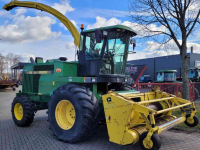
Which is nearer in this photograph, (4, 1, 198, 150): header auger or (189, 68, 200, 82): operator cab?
(4, 1, 198, 150): header auger

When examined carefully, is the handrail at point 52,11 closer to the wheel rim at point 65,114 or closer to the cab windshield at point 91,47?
the cab windshield at point 91,47

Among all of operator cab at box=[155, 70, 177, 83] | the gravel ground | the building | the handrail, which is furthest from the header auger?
the building

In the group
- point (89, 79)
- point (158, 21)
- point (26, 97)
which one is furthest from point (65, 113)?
point (158, 21)

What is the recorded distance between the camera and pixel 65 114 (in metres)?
5.55

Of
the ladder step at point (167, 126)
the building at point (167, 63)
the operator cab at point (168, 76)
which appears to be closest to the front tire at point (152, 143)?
the ladder step at point (167, 126)

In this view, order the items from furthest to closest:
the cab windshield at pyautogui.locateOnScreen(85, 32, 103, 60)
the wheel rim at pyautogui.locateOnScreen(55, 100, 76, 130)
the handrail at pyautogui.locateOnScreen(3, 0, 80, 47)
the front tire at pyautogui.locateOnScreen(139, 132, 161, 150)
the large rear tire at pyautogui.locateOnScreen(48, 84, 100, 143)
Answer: the handrail at pyautogui.locateOnScreen(3, 0, 80, 47) < the cab windshield at pyautogui.locateOnScreen(85, 32, 103, 60) < the wheel rim at pyautogui.locateOnScreen(55, 100, 76, 130) < the large rear tire at pyautogui.locateOnScreen(48, 84, 100, 143) < the front tire at pyautogui.locateOnScreen(139, 132, 161, 150)

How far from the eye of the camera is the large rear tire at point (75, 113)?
15.3ft

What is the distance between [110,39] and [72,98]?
197cm

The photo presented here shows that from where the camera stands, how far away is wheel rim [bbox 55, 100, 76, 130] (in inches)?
212

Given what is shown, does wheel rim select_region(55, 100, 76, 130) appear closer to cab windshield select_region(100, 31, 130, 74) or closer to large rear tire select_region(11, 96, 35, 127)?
cab windshield select_region(100, 31, 130, 74)

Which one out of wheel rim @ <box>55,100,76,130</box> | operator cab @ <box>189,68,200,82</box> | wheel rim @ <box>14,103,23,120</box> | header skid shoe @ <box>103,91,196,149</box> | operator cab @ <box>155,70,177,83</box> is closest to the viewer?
header skid shoe @ <box>103,91,196,149</box>

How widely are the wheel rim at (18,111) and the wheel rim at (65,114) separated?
2398 mm

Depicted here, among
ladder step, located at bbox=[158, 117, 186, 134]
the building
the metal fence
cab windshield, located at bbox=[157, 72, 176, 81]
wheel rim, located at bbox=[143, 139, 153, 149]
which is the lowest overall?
wheel rim, located at bbox=[143, 139, 153, 149]

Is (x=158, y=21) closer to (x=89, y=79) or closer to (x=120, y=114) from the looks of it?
(x=89, y=79)
